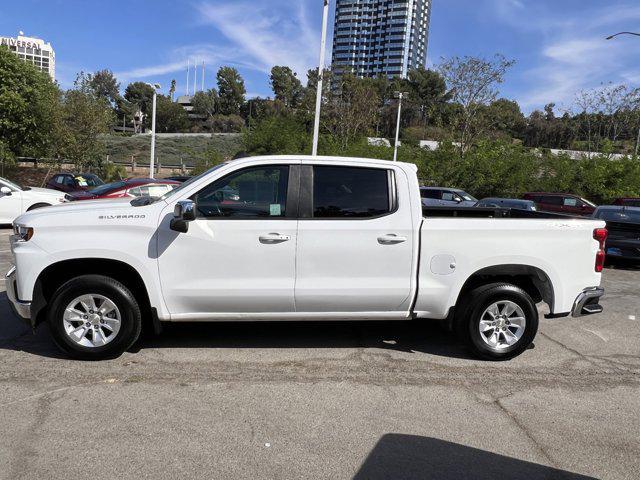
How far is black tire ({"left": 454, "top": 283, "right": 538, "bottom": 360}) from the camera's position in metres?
5.05

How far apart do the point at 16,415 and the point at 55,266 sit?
1417mm

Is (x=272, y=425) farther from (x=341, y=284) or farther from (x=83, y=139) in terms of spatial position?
(x=83, y=139)

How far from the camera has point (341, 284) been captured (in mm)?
4855

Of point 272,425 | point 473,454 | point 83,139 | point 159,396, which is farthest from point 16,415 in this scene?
point 83,139

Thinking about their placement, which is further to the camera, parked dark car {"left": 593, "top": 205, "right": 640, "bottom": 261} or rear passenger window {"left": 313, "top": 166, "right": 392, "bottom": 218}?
parked dark car {"left": 593, "top": 205, "right": 640, "bottom": 261}

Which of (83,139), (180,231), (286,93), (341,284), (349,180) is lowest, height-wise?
(341,284)

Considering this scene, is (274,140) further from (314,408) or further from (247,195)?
(314,408)

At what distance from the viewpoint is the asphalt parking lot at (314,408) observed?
3.26m

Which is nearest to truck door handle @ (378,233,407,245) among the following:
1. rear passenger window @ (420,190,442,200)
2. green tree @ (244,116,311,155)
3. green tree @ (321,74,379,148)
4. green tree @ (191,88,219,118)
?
rear passenger window @ (420,190,442,200)

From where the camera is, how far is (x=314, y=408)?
13.2 feet

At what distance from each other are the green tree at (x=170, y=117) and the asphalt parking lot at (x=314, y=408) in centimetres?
11011

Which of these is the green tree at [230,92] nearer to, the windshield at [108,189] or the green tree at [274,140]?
the green tree at [274,140]

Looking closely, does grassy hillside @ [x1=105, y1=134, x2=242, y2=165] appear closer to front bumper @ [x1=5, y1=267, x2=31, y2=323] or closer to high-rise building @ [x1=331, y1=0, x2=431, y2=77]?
front bumper @ [x1=5, y1=267, x2=31, y2=323]

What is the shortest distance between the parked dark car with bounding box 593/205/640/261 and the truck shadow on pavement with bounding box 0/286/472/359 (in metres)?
7.29
